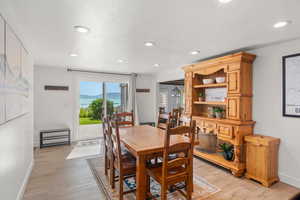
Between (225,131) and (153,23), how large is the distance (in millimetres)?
2384

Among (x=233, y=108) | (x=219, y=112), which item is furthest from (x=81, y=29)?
(x=219, y=112)

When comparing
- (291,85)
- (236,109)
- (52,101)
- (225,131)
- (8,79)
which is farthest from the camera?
(52,101)

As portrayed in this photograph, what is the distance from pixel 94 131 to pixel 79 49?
3.37m

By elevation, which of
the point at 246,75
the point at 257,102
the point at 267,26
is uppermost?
the point at 267,26

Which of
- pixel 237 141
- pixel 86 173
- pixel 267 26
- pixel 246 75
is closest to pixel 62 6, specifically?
pixel 267 26

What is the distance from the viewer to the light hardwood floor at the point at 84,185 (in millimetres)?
2244

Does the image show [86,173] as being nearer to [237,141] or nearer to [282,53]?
[237,141]

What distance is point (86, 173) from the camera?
9.61 ft

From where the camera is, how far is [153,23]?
6.34ft

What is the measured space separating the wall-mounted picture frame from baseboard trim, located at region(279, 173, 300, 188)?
3.39ft

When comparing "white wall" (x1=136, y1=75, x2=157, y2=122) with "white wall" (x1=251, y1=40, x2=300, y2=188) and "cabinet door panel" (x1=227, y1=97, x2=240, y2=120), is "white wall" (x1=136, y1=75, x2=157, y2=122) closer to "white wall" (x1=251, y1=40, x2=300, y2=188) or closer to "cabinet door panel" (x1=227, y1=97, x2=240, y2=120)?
"cabinet door panel" (x1=227, y1=97, x2=240, y2=120)

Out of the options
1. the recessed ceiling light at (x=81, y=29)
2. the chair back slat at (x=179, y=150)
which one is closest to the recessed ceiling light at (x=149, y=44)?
the recessed ceiling light at (x=81, y=29)

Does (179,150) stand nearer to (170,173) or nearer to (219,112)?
(170,173)

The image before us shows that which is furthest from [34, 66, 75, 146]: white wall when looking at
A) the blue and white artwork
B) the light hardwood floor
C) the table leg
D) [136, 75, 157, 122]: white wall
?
the table leg
